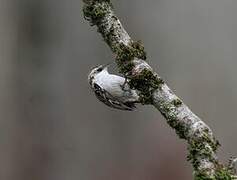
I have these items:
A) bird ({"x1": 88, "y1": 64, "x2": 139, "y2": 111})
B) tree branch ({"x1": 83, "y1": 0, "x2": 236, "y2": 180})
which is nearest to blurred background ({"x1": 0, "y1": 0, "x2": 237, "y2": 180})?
bird ({"x1": 88, "y1": 64, "x2": 139, "y2": 111})

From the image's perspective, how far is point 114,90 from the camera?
2059 mm

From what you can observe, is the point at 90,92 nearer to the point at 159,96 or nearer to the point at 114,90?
the point at 114,90

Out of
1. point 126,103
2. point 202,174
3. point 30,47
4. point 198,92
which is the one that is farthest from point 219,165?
point 30,47

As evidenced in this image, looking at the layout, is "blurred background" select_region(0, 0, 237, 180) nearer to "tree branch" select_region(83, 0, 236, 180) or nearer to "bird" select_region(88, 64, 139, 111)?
"bird" select_region(88, 64, 139, 111)

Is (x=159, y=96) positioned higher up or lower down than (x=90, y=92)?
lower down

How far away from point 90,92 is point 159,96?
9.94ft

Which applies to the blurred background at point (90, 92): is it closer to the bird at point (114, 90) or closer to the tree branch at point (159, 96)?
the bird at point (114, 90)

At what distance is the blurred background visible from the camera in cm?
460

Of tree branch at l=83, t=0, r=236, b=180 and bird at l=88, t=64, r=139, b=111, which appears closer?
tree branch at l=83, t=0, r=236, b=180

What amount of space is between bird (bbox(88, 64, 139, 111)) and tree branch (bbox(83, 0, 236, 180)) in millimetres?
140

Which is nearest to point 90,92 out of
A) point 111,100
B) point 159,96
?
point 111,100

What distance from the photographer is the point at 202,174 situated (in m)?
1.56

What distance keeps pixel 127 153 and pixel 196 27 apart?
0.95m

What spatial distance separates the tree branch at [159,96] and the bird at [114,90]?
0.14 meters
